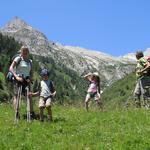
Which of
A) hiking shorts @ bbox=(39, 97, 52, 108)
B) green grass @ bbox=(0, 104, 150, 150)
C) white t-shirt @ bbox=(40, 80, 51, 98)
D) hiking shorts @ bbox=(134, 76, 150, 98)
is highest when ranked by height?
hiking shorts @ bbox=(134, 76, 150, 98)

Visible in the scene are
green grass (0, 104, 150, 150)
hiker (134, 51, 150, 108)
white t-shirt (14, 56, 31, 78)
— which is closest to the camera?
green grass (0, 104, 150, 150)

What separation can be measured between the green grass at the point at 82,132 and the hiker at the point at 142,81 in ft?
8.64

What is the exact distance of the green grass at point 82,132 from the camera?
15055 mm

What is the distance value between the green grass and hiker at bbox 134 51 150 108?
104 inches

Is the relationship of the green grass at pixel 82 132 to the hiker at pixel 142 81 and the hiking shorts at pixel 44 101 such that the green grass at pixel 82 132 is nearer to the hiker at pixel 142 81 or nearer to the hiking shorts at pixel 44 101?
the hiking shorts at pixel 44 101

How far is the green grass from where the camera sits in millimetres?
15055

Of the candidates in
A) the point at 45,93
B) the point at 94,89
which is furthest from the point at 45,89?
the point at 94,89

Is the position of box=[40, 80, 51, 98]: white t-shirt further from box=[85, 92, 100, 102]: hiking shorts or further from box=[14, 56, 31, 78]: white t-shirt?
box=[85, 92, 100, 102]: hiking shorts

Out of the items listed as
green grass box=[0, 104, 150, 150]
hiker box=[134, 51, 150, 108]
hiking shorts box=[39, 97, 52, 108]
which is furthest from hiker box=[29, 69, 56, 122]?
hiker box=[134, 51, 150, 108]

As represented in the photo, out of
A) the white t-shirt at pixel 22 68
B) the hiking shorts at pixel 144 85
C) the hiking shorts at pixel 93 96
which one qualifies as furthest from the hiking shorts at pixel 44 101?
the hiking shorts at pixel 144 85

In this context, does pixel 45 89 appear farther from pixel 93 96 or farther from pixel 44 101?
pixel 93 96

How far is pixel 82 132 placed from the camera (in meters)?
17.4

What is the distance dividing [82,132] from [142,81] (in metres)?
8.71

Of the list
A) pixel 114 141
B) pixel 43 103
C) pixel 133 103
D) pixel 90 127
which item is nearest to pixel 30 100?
pixel 43 103
